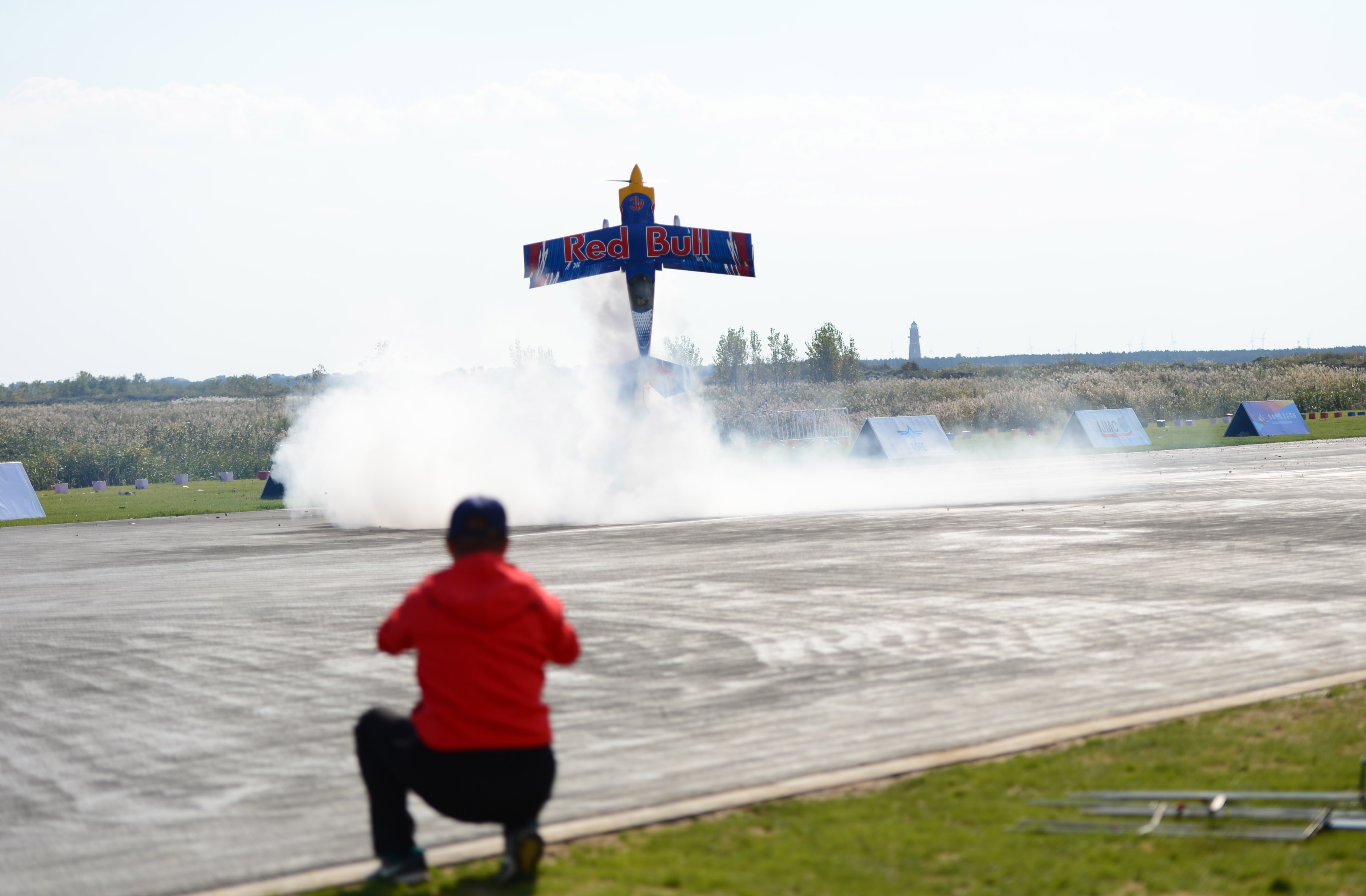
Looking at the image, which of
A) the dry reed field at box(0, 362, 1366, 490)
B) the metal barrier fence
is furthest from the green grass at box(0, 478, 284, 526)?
the metal barrier fence

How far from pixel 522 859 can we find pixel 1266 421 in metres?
58.4

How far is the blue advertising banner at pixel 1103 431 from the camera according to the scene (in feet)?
180

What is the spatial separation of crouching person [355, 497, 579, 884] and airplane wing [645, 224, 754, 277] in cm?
2597

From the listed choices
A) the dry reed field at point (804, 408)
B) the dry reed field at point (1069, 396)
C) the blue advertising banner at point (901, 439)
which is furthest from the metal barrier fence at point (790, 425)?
the blue advertising banner at point (901, 439)

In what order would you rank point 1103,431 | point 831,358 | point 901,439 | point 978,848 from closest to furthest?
point 978,848, point 901,439, point 1103,431, point 831,358

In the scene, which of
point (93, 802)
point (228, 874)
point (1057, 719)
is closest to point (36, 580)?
point (93, 802)

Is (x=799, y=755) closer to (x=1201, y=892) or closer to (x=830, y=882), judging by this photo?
(x=830, y=882)

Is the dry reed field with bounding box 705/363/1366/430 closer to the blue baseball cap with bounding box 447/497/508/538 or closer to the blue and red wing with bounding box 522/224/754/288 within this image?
the blue and red wing with bounding box 522/224/754/288

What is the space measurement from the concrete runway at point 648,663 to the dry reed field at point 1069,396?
5379 cm

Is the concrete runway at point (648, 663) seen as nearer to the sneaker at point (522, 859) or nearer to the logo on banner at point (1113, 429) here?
the sneaker at point (522, 859)

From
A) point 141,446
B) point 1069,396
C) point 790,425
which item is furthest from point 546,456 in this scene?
point 1069,396

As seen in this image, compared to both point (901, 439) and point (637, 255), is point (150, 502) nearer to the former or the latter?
point (637, 255)

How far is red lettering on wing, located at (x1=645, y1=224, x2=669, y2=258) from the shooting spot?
30.5 metres

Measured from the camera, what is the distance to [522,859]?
5074 mm
